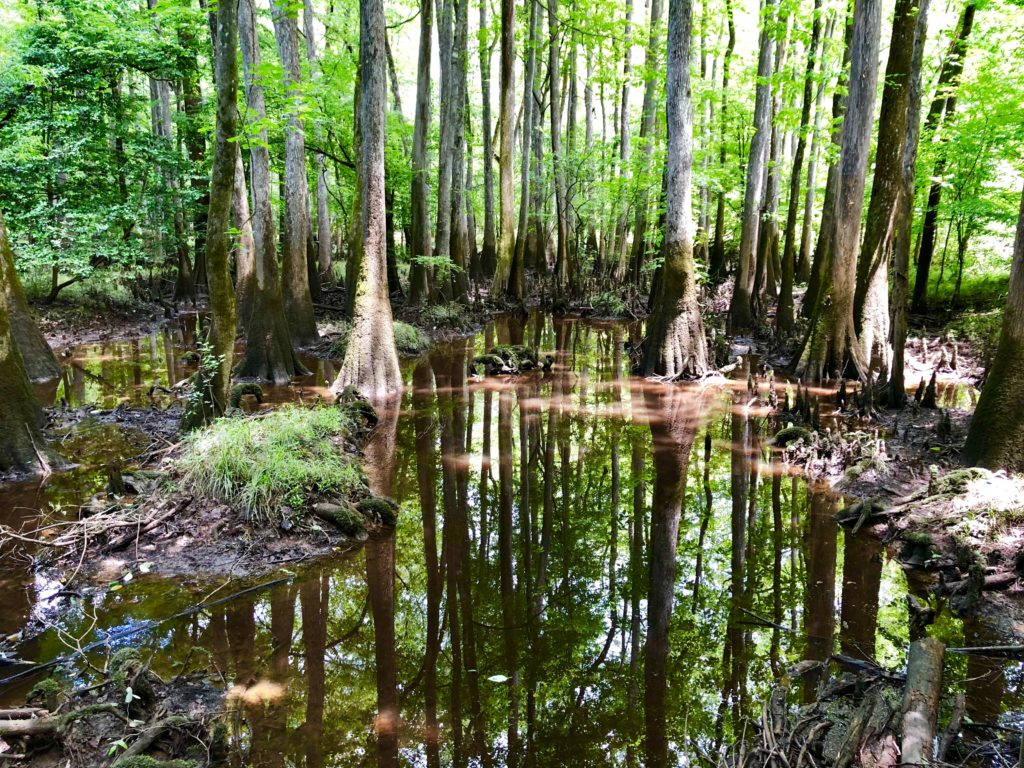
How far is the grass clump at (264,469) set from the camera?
5539 millimetres

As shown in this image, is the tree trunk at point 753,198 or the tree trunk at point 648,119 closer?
the tree trunk at point 753,198

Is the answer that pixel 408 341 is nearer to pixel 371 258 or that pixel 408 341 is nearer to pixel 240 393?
pixel 371 258

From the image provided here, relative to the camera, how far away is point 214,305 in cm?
686

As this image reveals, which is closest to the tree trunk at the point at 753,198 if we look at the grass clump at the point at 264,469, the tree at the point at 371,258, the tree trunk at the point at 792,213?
the tree trunk at the point at 792,213

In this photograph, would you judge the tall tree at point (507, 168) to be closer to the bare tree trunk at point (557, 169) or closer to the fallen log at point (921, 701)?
the bare tree trunk at point (557, 169)

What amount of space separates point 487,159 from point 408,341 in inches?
359

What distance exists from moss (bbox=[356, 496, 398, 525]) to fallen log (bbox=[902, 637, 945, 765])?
4054mm

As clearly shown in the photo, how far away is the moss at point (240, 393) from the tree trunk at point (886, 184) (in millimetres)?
9238

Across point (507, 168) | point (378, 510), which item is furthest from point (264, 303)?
point (507, 168)

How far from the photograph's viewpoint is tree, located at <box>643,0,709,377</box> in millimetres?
11648

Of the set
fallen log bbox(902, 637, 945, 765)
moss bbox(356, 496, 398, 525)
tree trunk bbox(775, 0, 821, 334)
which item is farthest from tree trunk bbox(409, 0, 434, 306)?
fallen log bbox(902, 637, 945, 765)

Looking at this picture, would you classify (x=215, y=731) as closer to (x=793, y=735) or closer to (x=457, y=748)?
(x=457, y=748)

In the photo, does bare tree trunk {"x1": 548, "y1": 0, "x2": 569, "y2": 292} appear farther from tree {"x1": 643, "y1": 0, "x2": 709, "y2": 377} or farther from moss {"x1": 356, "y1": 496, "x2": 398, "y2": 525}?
moss {"x1": 356, "y1": 496, "x2": 398, "y2": 525}

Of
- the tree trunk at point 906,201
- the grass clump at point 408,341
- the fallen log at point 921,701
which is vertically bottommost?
the fallen log at point 921,701
